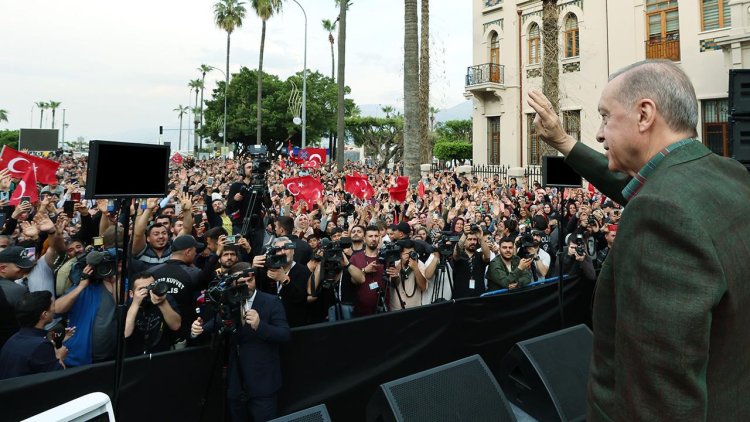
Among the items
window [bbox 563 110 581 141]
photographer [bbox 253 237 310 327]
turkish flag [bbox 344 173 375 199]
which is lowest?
photographer [bbox 253 237 310 327]

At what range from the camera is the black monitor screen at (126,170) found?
3.30 m

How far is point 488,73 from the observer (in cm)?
2655

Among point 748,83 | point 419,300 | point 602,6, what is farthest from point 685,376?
point 602,6

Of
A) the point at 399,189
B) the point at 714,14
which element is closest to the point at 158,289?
the point at 399,189

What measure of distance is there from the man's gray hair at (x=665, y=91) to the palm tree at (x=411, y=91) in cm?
1267

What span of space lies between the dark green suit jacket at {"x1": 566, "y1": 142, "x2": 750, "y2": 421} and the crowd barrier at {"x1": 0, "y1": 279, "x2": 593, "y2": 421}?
317 cm

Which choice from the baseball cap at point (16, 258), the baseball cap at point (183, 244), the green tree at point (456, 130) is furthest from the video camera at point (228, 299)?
the green tree at point (456, 130)

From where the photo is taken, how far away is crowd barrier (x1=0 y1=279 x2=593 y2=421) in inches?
125

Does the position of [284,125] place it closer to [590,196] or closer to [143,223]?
[590,196]

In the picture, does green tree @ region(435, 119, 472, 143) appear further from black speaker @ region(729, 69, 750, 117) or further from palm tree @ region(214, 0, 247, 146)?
black speaker @ region(729, 69, 750, 117)

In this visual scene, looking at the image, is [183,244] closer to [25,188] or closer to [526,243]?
[526,243]

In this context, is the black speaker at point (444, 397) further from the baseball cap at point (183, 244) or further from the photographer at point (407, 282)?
the baseball cap at point (183, 244)

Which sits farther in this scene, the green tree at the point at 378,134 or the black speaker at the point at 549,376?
the green tree at the point at 378,134

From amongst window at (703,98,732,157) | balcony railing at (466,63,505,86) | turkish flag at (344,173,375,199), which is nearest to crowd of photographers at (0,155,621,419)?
turkish flag at (344,173,375,199)
